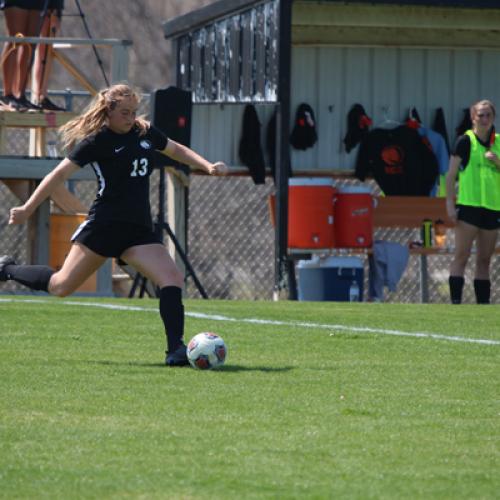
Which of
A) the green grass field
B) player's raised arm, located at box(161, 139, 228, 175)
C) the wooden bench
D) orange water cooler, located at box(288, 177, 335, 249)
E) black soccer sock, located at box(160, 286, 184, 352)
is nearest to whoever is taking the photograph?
the green grass field

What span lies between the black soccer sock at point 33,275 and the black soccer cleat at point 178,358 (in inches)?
47.5

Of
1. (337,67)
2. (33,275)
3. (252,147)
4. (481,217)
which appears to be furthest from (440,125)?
(33,275)

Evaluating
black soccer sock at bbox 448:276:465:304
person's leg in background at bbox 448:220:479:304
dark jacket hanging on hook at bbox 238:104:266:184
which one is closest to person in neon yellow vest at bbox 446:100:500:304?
person's leg in background at bbox 448:220:479:304

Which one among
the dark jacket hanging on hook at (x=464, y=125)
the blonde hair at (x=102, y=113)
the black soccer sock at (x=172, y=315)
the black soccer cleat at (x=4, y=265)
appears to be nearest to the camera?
the black soccer sock at (x=172, y=315)

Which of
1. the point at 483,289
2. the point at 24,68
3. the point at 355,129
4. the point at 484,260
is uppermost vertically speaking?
the point at 24,68

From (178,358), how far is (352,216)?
9797mm

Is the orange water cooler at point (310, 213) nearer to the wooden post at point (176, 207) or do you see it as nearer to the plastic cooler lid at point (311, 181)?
the plastic cooler lid at point (311, 181)

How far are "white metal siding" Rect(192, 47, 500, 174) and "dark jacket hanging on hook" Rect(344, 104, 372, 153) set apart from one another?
0.12 m

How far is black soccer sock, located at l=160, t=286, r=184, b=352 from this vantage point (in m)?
8.45

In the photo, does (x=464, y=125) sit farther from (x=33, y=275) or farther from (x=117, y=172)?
(x=117, y=172)

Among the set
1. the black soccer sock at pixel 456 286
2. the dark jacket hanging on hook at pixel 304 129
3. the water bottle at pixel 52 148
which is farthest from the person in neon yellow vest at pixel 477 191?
the water bottle at pixel 52 148

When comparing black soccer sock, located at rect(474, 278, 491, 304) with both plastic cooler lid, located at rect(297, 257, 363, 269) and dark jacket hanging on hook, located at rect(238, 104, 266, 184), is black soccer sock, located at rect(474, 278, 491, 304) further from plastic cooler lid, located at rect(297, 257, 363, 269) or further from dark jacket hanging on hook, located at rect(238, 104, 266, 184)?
dark jacket hanging on hook, located at rect(238, 104, 266, 184)

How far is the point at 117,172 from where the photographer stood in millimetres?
8688

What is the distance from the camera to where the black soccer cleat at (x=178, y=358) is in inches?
328
